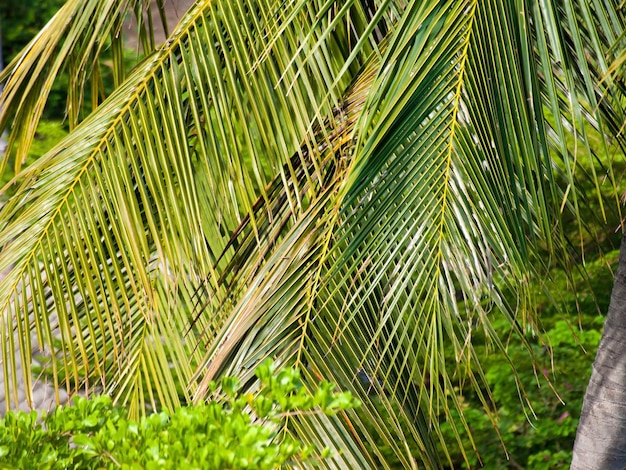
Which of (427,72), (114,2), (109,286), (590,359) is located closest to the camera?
(427,72)

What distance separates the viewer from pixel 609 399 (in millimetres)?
2441

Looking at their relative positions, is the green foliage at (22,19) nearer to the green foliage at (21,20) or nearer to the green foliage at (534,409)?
the green foliage at (21,20)

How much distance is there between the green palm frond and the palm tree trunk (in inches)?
10.6

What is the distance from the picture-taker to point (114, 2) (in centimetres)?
257

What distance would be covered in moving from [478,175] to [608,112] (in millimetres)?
867

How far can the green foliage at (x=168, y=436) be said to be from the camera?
1255 mm

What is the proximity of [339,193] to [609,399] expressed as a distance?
4.09ft

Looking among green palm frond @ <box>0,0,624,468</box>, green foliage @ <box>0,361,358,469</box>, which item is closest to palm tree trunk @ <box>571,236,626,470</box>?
green palm frond @ <box>0,0,624,468</box>

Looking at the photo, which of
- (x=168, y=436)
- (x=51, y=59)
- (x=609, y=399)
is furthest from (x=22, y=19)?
(x=168, y=436)

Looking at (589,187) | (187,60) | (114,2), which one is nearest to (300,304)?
(187,60)

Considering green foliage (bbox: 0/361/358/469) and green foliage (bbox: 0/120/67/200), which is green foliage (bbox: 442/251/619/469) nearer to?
green foliage (bbox: 0/361/358/469)

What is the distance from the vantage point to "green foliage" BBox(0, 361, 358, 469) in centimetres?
125

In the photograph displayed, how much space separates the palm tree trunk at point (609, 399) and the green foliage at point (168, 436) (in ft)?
4.31

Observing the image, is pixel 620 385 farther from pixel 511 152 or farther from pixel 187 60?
pixel 187 60
